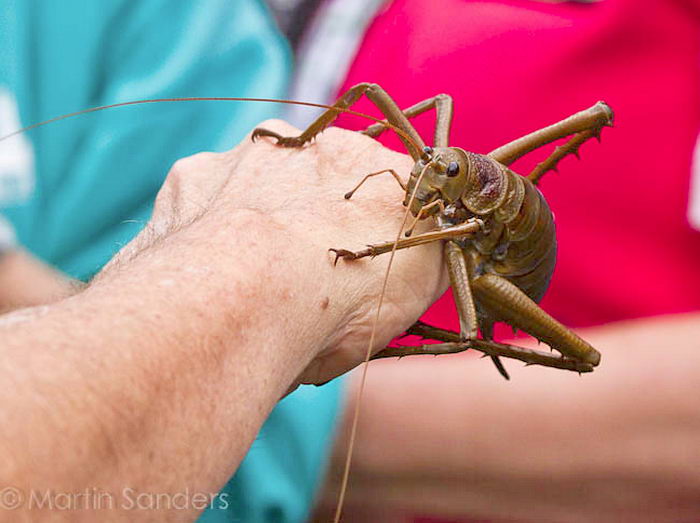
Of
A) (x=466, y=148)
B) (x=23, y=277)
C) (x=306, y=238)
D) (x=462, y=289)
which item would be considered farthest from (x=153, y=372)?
(x=23, y=277)

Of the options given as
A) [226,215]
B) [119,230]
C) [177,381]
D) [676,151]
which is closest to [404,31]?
[676,151]

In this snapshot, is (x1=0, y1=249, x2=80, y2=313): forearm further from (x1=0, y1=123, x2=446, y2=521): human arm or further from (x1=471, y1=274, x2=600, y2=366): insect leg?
(x1=471, y1=274, x2=600, y2=366): insect leg

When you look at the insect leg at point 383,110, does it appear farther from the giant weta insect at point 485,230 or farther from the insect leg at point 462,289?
the insect leg at point 462,289

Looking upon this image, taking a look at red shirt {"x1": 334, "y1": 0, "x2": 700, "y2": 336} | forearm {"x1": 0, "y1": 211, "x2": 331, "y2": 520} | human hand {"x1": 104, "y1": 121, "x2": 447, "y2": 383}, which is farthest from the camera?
red shirt {"x1": 334, "y1": 0, "x2": 700, "y2": 336}

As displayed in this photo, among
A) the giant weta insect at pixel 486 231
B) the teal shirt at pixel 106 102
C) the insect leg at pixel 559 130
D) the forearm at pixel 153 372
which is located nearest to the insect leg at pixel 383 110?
the giant weta insect at pixel 486 231

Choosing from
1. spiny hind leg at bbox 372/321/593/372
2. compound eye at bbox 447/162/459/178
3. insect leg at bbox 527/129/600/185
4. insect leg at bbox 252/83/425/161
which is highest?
insect leg at bbox 252/83/425/161

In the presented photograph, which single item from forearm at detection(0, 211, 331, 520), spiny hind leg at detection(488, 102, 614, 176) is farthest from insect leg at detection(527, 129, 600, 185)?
forearm at detection(0, 211, 331, 520)
